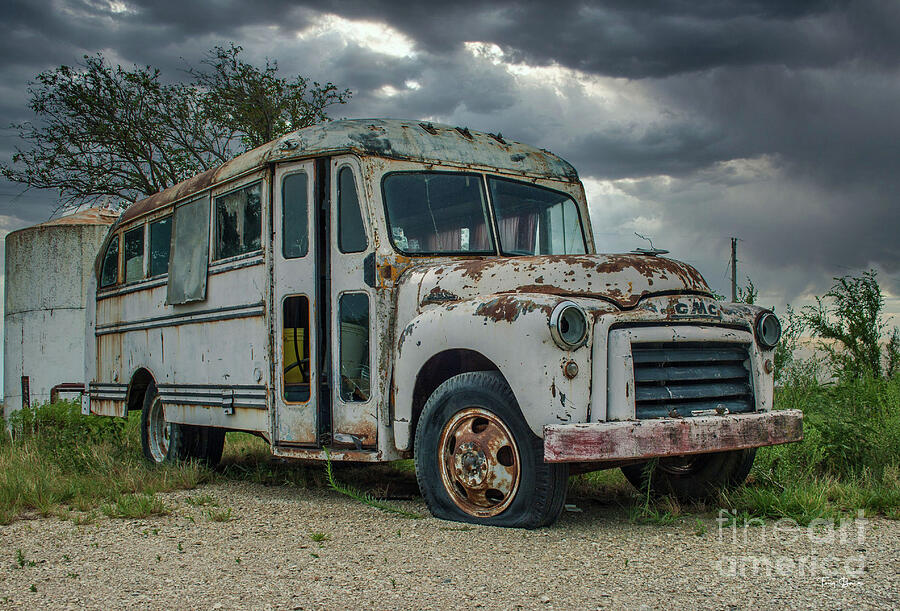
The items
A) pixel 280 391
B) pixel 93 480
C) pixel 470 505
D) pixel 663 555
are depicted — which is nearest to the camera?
pixel 663 555

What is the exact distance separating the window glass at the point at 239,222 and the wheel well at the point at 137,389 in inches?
83.9

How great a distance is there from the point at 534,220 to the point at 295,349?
2.07m

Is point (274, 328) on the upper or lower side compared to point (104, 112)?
lower

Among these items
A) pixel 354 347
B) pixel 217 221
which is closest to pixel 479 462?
pixel 354 347

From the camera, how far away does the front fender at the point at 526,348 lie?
459 centimetres

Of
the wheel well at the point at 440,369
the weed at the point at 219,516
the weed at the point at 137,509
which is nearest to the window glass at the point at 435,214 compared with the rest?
the wheel well at the point at 440,369

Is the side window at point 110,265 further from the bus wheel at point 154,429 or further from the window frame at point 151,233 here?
the bus wheel at point 154,429

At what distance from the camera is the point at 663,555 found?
4.34 metres

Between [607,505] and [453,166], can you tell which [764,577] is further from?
[453,166]

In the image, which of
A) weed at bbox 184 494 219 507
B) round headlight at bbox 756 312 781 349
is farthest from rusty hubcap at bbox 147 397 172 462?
round headlight at bbox 756 312 781 349

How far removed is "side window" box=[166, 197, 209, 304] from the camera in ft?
25.9

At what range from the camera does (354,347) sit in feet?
20.2

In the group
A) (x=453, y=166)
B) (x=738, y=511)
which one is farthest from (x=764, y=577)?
(x=453, y=166)

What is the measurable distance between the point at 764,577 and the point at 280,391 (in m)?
3.91
